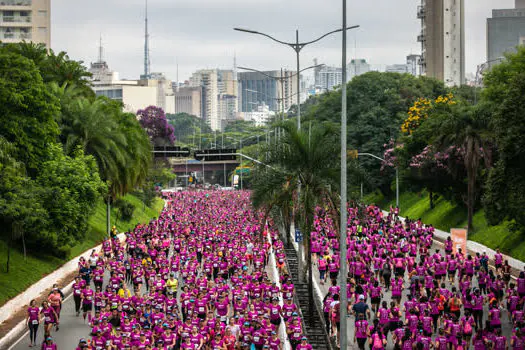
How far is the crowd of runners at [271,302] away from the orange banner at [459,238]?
13.8 inches

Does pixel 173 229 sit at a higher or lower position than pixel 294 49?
lower

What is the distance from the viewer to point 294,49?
32.0 metres

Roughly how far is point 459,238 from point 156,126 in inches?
3193

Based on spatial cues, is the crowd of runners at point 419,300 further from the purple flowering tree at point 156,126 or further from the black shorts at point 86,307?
the purple flowering tree at point 156,126

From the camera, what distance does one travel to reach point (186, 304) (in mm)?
22141

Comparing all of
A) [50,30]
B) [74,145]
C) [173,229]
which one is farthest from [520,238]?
[50,30]

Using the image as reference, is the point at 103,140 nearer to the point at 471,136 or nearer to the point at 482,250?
the point at 471,136

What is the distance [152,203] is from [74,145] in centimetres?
3362

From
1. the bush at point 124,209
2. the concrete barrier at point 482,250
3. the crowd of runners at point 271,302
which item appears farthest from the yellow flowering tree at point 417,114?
the crowd of runners at point 271,302

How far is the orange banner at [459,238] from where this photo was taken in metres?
32.8

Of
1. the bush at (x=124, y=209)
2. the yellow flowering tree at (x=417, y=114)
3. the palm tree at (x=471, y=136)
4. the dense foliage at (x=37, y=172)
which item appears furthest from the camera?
the yellow flowering tree at (x=417, y=114)

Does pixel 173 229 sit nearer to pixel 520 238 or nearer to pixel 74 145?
pixel 74 145

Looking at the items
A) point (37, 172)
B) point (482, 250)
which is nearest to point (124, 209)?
point (37, 172)

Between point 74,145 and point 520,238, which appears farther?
point 74,145
